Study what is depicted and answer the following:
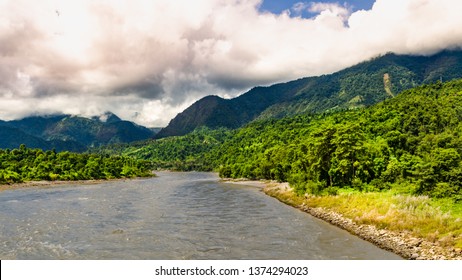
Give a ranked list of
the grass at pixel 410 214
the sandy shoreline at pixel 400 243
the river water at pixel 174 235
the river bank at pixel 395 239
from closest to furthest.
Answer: the sandy shoreline at pixel 400 243 < the river bank at pixel 395 239 < the grass at pixel 410 214 < the river water at pixel 174 235

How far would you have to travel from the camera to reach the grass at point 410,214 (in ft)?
148

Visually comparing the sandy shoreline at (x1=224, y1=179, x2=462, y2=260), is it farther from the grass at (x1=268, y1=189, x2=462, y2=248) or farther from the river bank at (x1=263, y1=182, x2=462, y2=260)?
the grass at (x1=268, y1=189, x2=462, y2=248)

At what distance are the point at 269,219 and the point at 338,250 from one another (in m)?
25.9

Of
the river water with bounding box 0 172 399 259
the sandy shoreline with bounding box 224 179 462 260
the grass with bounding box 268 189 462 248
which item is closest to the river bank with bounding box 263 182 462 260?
the sandy shoreline with bounding box 224 179 462 260

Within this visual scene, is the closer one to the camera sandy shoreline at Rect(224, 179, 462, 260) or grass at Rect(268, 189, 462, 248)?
sandy shoreline at Rect(224, 179, 462, 260)

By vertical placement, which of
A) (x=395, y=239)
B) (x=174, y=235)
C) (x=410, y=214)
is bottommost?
(x=395, y=239)

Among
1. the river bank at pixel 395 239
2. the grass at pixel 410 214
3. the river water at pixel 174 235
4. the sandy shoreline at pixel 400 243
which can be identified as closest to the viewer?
the sandy shoreline at pixel 400 243

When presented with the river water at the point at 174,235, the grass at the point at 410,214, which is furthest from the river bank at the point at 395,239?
the river water at the point at 174,235

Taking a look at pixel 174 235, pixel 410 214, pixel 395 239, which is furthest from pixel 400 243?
pixel 174 235

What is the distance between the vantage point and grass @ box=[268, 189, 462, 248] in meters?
45.2

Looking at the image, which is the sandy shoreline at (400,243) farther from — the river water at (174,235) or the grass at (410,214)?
the river water at (174,235)

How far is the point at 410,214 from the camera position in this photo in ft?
174

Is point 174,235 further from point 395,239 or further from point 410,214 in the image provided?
point 410,214
